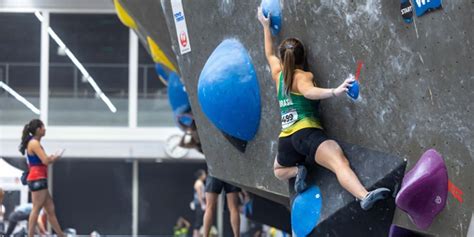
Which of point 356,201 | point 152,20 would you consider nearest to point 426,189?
point 356,201

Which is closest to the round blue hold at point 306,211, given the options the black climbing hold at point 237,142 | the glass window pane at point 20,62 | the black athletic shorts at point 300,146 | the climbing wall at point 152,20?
the black athletic shorts at point 300,146

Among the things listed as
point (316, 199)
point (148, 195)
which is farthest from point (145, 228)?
point (316, 199)

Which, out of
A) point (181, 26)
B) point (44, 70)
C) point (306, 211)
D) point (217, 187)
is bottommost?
point (217, 187)

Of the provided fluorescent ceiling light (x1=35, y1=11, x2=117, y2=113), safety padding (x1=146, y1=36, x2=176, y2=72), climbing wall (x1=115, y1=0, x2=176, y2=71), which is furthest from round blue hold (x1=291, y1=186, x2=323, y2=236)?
fluorescent ceiling light (x1=35, y1=11, x2=117, y2=113)

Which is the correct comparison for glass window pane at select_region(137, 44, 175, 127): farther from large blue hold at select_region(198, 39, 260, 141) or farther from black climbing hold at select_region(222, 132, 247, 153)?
large blue hold at select_region(198, 39, 260, 141)

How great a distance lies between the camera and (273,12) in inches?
257

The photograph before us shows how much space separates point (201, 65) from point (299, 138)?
2.47 m

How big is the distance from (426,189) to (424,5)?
1.06 m

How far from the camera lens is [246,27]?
7.15m

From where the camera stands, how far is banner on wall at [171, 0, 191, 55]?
325 inches

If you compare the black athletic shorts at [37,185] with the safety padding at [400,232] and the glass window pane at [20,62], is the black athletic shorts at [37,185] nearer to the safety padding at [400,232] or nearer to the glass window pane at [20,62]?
the safety padding at [400,232]

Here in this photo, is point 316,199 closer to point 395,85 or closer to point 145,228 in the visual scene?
point 395,85

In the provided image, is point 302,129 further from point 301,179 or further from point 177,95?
point 177,95

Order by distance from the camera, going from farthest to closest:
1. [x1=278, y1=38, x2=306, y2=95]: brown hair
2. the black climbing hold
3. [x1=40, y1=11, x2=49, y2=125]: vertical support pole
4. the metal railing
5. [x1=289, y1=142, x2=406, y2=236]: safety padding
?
[x1=40, y1=11, x2=49, y2=125]: vertical support pole, the metal railing, the black climbing hold, [x1=278, y1=38, x2=306, y2=95]: brown hair, [x1=289, y1=142, x2=406, y2=236]: safety padding
